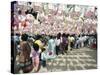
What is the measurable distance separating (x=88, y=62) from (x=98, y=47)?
6.3 inches

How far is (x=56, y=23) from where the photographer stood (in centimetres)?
186

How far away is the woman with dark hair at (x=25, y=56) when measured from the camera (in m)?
1.74

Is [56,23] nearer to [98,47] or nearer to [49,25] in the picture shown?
[49,25]

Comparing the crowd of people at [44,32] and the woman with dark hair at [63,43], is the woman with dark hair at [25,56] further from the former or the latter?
the woman with dark hair at [63,43]

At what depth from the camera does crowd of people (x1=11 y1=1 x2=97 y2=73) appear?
5.66ft

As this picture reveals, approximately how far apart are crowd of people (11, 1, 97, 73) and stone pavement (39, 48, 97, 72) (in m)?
0.03

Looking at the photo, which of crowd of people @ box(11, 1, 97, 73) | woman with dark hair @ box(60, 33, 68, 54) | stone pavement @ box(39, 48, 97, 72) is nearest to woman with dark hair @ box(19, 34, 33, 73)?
crowd of people @ box(11, 1, 97, 73)

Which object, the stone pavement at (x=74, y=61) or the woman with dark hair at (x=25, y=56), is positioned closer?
the woman with dark hair at (x=25, y=56)

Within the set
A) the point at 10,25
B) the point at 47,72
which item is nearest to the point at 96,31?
the point at 47,72

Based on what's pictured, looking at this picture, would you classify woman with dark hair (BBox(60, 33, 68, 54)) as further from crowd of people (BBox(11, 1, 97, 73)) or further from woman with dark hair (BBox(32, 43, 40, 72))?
woman with dark hair (BBox(32, 43, 40, 72))

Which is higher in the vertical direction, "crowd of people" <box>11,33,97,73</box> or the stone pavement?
"crowd of people" <box>11,33,97,73</box>

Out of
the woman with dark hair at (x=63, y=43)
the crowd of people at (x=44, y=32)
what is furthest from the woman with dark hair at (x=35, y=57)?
the woman with dark hair at (x=63, y=43)

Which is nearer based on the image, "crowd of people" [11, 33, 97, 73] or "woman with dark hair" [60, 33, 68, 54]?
"crowd of people" [11, 33, 97, 73]

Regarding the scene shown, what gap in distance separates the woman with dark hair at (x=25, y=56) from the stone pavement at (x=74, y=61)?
4.3 inches
